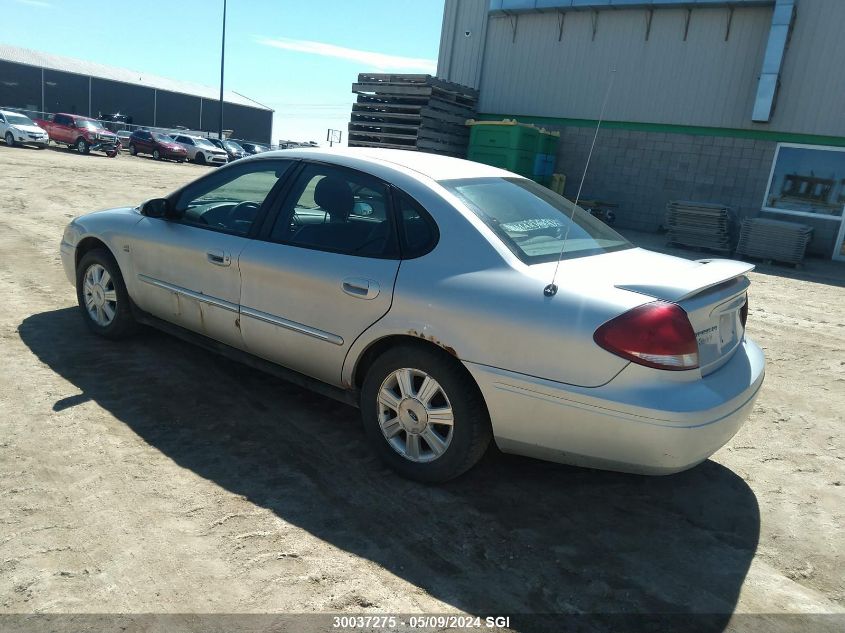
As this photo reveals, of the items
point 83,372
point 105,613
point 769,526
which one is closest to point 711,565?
point 769,526

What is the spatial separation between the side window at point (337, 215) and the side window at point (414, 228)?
0.21 feet

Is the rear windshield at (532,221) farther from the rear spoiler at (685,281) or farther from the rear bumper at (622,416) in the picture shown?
the rear bumper at (622,416)

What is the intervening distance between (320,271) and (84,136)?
109ft

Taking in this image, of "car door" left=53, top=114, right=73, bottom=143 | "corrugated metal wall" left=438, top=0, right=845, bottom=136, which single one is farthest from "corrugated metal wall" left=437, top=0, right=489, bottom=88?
"car door" left=53, top=114, right=73, bottom=143

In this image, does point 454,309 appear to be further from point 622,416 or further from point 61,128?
point 61,128

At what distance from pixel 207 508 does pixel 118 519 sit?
362 millimetres

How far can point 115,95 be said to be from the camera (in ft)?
182

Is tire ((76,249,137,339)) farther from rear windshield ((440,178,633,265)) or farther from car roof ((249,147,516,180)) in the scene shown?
rear windshield ((440,178,633,265))

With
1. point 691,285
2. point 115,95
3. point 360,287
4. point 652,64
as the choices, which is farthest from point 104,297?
point 115,95

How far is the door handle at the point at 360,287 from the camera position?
11.0 feet

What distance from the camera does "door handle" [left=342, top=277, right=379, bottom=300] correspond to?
3.36 meters

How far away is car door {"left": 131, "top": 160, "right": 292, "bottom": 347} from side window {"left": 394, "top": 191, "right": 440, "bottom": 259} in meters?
0.97

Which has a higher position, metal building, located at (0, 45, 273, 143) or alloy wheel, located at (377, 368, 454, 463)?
metal building, located at (0, 45, 273, 143)

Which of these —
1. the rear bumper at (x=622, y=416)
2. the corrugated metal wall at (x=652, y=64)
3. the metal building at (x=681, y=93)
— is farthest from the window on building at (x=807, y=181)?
the rear bumper at (x=622, y=416)
